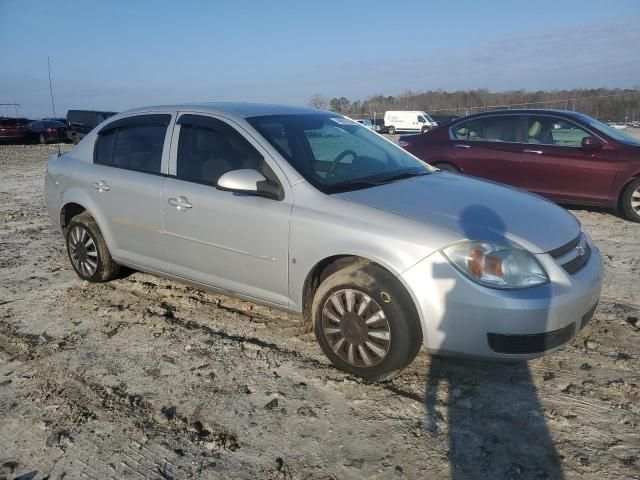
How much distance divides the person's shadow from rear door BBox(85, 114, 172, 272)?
7.63 ft

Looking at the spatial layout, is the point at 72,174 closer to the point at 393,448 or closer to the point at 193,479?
the point at 193,479

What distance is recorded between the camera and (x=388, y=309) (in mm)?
3021

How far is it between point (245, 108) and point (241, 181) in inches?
40.4

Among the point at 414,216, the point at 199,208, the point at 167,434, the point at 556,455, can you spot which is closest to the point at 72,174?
the point at 199,208

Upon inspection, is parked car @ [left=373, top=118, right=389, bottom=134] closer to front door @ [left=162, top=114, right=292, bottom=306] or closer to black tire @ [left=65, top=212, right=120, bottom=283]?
black tire @ [left=65, top=212, right=120, bottom=283]

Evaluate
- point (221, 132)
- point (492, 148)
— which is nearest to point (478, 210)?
point (221, 132)

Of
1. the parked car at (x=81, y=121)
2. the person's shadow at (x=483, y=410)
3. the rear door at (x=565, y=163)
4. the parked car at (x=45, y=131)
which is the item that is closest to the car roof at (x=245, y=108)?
the person's shadow at (x=483, y=410)

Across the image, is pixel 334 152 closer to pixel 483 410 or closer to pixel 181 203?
pixel 181 203

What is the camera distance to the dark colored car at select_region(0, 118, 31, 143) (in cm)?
2741

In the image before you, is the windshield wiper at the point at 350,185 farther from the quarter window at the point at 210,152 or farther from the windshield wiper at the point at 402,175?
the quarter window at the point at 210,152

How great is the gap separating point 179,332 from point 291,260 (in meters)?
1.17

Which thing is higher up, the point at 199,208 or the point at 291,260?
the point at 199,208

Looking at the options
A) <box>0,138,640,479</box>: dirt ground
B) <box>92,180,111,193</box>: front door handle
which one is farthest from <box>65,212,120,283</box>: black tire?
<box>0,138,640,479</box>: dirt ground

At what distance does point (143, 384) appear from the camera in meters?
3.28
